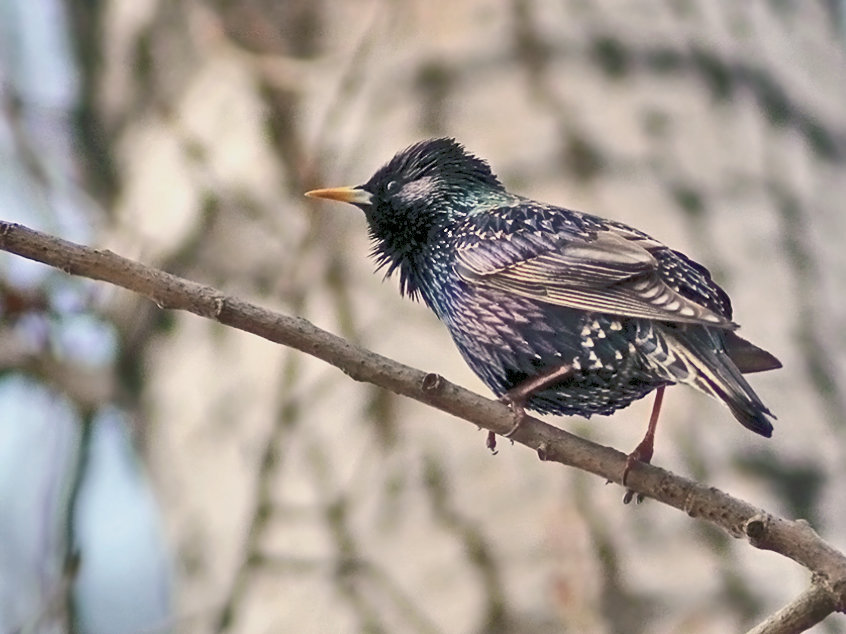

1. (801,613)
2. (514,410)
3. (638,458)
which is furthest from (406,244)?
(801,613)

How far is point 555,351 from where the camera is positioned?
2.37 m

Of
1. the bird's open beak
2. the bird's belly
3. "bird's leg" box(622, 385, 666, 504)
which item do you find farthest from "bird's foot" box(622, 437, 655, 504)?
the bird's open beak

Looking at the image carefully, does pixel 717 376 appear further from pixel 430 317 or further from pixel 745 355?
pixel 430 317

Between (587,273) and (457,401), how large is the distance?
1.64 ft

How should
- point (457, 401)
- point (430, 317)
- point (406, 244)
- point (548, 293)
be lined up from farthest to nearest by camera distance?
1. point (430, 317)
2. point (406, 244)
3. point (548, 293)
4. point (457, 401)

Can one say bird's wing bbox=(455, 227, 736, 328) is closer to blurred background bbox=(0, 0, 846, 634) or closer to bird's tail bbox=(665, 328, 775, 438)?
bird's tail bbox=(665, 328, 775, 438)

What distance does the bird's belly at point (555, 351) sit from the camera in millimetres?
2322

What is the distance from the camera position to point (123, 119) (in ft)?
19.4

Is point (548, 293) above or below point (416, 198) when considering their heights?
Answer: below

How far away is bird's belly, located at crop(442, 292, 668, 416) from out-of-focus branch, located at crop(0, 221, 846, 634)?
0.29 meters

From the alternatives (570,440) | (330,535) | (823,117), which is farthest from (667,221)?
(570,440)

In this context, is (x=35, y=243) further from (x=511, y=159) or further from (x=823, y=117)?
(x=823, y=117)

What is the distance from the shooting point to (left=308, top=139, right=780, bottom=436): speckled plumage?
217cm

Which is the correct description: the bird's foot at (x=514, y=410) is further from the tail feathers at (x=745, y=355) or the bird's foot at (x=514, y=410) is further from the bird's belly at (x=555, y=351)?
the tail feathers at (x=745, y=355)
